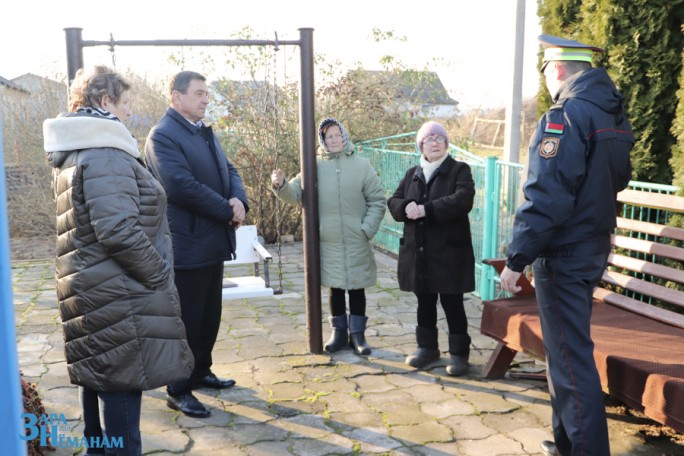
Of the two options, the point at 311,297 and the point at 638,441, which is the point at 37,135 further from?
the point at 638,441

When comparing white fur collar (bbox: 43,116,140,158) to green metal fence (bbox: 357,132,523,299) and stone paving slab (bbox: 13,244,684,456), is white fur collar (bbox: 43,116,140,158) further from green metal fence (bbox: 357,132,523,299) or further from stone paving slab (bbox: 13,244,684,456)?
green metal fence (bbox: 357,132,523,299)

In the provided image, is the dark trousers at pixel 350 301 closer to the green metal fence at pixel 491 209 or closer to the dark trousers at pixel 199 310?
the dark trousers at pixel 199 310

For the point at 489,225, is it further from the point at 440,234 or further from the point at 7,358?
the point at 7,358

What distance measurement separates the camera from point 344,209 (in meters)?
4.90

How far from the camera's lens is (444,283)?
14.6 ft

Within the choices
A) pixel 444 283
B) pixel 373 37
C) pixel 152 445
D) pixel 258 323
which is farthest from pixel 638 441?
pixel 373 37

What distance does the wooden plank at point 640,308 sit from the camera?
12.4 feet

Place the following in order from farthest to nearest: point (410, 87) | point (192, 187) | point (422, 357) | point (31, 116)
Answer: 1. point (410, 87)
2. point (31, 116)
3. point (422, 357)
4. point (192, 187)

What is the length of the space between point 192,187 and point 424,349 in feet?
6.76

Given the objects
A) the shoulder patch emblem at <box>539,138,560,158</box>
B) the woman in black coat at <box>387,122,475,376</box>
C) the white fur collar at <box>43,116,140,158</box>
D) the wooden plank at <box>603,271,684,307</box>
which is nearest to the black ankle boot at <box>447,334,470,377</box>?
the woman in black coat at <box>387,122,475,376</box>

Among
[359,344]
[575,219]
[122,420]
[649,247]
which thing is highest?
[575,219]

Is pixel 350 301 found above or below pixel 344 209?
below

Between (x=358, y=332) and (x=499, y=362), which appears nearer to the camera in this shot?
(x=499, y=362)

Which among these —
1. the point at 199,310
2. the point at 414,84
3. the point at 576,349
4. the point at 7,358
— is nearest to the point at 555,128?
the point at 576,349
